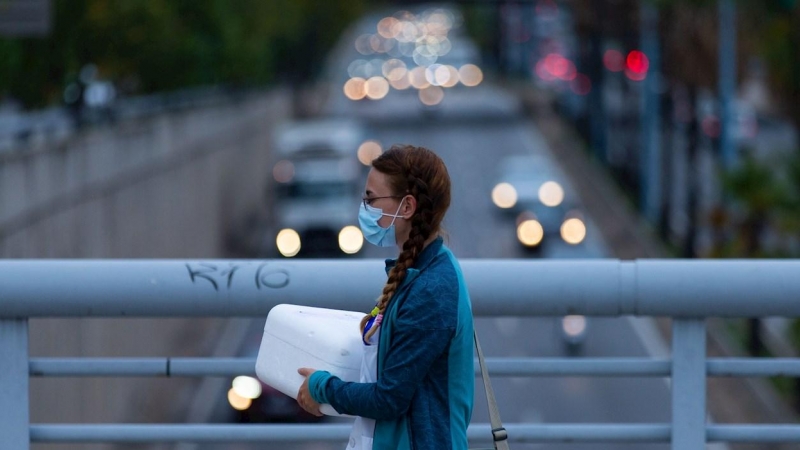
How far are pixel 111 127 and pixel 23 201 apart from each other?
6510mm

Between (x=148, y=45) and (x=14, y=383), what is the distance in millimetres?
21827

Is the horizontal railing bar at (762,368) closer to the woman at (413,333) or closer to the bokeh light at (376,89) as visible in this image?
the woman at (413,333)

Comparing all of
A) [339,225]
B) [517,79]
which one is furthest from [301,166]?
[517,79]

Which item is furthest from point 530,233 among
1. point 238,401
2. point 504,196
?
point 238,401

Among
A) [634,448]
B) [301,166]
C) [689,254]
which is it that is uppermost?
[301,166]

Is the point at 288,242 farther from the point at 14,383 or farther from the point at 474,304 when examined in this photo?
the point at 474,304

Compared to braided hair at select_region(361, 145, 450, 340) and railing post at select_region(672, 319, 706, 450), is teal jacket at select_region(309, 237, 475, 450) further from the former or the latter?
railing post at select_region(672, 319, 706, 450)

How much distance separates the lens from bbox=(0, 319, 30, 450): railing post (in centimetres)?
466

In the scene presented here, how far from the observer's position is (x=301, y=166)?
127 feet

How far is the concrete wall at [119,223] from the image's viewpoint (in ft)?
55.9

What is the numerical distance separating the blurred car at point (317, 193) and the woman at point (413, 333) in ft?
87.8

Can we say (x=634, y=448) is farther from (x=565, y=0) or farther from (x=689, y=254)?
(x=565, y=0)

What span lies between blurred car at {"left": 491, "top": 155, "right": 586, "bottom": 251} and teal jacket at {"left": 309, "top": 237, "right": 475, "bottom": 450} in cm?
3108

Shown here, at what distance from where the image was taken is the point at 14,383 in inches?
184
